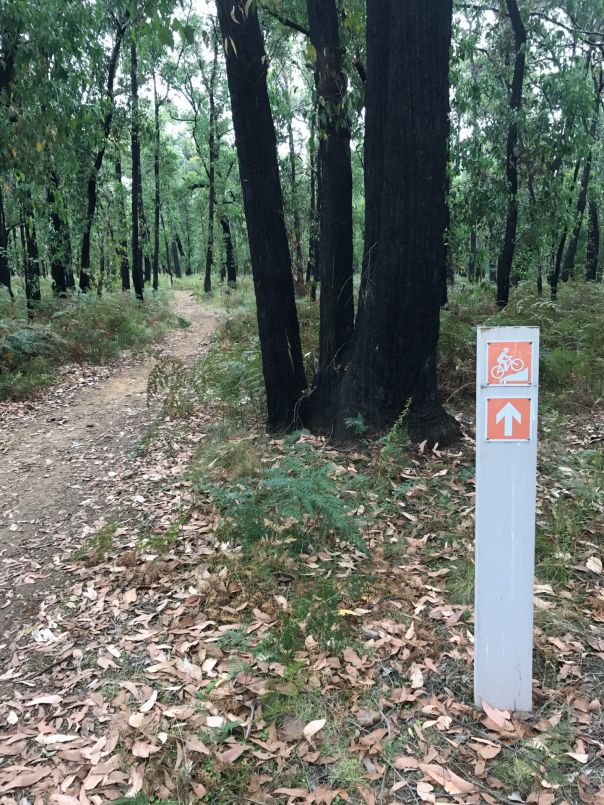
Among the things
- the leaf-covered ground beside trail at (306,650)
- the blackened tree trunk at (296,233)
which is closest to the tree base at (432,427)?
the leaf-covered ground beside trail at (306,650)

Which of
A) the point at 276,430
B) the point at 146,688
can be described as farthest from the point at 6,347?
the point at 146,688

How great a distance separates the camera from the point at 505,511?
2557mm

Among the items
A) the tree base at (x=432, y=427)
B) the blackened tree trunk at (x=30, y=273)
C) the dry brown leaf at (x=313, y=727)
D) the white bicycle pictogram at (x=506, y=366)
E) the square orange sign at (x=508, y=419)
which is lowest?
the dry brown leaf at (x=313, y=727)

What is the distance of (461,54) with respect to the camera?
388 inches

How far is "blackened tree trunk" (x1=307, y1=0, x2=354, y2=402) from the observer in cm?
647

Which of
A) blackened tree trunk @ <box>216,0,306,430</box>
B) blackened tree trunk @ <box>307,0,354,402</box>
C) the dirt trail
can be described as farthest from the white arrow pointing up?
blackened tree trunk @ <box>216,0,306,430</box>

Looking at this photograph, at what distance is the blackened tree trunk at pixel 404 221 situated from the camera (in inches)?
207

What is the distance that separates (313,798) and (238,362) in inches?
279

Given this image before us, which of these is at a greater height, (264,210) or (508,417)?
(264,210)

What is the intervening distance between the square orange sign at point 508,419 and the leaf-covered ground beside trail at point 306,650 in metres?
1.33

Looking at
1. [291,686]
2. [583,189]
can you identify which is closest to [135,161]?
[583,189]

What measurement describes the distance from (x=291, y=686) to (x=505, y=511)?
4.60 feet

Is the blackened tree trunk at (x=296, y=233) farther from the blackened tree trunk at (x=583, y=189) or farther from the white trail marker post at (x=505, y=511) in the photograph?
the white trail marker post at (x=505, y=511)

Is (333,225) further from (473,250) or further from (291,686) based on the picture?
(473,250)
